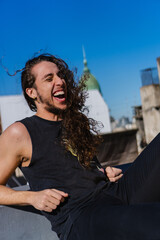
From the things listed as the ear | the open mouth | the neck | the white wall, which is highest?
the ear

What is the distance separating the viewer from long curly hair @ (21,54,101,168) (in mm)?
2049

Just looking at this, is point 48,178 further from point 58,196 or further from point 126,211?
point 126,211

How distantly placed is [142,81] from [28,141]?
19.2m

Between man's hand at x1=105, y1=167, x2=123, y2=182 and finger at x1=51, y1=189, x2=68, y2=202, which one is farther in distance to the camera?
man's hand at x1=105, y1=167, x2=123, y2=182

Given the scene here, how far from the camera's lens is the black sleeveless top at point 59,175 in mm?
1804

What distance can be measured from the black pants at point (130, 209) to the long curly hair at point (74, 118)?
0.32 m

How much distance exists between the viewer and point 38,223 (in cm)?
223

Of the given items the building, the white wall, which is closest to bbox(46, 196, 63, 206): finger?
the building

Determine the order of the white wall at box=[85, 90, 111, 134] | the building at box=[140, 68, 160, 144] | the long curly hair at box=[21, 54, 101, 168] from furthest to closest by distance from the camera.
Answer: the white wall at box=[85, 90, 111, 134] → the building at box=[140, 68, 160, 144] → the long curly hair at box=[21, 54, 101, 168]

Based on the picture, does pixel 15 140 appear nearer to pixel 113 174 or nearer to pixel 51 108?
pixel 51 108

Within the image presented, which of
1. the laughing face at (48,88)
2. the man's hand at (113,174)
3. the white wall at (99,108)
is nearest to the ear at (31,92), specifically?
the laughing face at (48,88)

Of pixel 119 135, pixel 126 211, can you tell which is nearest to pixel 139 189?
pixel 126 211

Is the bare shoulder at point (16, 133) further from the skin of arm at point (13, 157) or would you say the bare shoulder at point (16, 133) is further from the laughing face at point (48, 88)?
the laughing face at point (48, 88)

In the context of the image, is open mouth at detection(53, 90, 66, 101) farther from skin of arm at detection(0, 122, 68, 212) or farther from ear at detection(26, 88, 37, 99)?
skin of arm at detection(0, 122, 68, 212)
